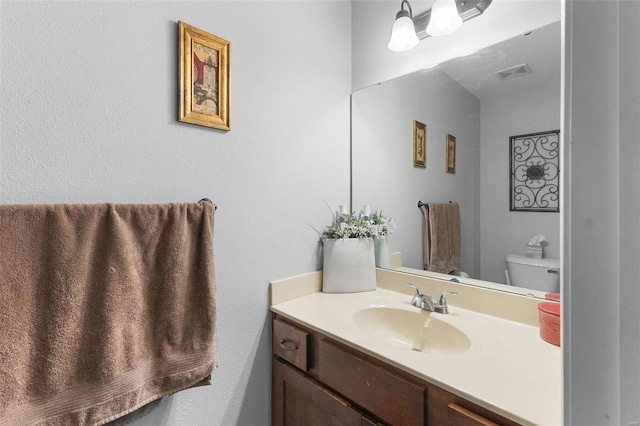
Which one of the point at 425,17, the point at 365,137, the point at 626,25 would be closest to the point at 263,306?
the point at 365,137

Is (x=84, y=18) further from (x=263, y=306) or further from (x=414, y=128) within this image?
(x=414, y=128)

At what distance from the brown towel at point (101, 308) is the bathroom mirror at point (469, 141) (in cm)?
89

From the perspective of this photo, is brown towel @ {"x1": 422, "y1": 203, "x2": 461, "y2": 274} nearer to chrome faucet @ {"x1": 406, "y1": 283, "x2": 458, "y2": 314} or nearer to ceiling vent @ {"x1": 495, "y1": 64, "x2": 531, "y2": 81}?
chrome faucet @ {"x1": 406, "y1": 283, "x2": 458, "y2": 314}

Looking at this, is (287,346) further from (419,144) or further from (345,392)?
(419,144)

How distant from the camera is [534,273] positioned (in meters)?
1.07

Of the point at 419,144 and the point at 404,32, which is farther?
the point at 419,144

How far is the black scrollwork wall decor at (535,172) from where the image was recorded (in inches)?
39.3

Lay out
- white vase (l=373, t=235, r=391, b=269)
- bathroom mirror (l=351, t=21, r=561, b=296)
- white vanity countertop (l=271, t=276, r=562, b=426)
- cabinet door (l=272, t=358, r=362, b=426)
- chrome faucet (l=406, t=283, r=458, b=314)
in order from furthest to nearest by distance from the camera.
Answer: white vase (l=373, t=235, r=391, b=269), chrome faucet (l=406, t=283, r=458, b=314), bathroom mirror (l=351, t=21, r=561, b=296), cabinet door (l=272, t=358, r=362, b=426), white vanity countertop (l=271, t=276, r=562, b=426)

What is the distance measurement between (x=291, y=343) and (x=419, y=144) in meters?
1.02

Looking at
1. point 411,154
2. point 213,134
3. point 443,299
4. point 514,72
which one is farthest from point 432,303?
point 213,134

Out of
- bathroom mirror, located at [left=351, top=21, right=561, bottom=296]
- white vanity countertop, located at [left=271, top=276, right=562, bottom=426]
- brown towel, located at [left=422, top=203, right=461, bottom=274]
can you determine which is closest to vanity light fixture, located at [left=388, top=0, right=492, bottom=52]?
bathroom mirror, located at [left=351, top=21, right=561, bottom=296]

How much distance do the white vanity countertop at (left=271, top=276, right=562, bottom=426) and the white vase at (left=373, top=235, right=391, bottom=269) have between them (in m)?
0.27

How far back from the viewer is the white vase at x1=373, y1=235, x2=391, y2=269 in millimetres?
1485

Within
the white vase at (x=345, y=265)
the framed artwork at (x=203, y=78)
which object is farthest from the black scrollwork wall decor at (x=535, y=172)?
the framed artwork at (x=203, y=78)
